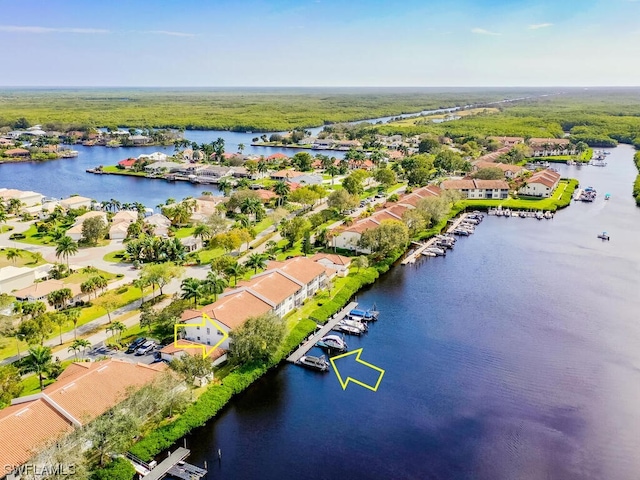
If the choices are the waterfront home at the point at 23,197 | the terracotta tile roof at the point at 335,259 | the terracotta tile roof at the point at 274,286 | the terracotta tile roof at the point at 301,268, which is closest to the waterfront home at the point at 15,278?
the terracotta tile roof at the point at 274,286

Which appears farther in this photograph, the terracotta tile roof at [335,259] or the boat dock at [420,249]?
the boat dock at [420,249]

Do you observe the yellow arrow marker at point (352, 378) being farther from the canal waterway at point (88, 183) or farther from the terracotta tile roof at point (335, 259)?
the canal waterway at point (88, 183)

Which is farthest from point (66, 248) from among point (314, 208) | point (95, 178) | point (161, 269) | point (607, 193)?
point (607, 193)

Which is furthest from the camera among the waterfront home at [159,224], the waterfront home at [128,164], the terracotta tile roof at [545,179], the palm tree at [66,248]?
the waterfront home at [128,164]

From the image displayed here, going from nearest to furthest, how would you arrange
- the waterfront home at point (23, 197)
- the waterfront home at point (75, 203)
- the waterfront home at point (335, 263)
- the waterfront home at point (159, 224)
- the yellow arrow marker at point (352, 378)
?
the yellow arrow marker at point (352, 378) → the waterfront home at point (335, 263) → the waterfront home at point (159, 224) → the waterfront home at point (75, 203) → the waterfront home at point (23, 197)

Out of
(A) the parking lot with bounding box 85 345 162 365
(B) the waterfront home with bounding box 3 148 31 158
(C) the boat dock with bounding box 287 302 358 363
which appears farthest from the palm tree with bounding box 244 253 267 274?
(B) the waterfront home with bounding box 3 148 31 158

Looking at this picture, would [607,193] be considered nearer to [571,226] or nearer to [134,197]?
[571,226]

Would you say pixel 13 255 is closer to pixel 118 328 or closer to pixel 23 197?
pixel 118 328

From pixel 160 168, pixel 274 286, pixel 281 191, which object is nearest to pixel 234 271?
pixel 274 286
